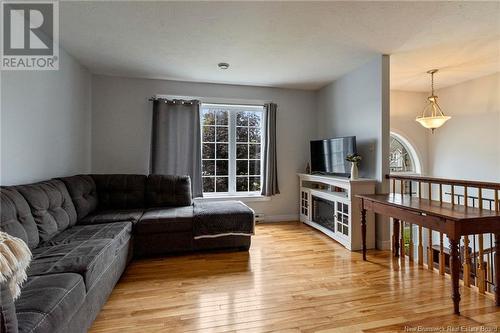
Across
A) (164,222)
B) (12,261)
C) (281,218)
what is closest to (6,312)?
(12,261)

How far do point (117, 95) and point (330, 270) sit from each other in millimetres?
3776

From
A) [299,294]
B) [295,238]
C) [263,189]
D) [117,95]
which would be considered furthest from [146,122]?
[299,294]

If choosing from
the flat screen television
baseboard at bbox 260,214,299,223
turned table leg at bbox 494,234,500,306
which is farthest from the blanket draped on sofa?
baseboard at bbox 260,214,299,223

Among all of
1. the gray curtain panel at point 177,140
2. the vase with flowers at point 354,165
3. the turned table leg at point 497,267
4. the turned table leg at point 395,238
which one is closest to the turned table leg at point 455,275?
the turned table leg at point 497,267

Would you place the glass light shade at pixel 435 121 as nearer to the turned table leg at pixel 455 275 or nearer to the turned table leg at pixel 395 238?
the turned table leg at pixel 395 238

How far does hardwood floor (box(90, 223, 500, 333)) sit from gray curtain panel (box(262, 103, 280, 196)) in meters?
1.54

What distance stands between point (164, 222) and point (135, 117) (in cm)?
197

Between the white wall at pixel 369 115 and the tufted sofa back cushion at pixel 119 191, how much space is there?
3021 millimetres

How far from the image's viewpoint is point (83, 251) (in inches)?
69.9

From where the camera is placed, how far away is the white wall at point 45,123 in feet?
6.92

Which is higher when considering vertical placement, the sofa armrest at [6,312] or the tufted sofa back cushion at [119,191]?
the tufted sofa back cushion at [119,191]

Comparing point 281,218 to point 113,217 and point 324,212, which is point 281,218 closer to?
point 324,212

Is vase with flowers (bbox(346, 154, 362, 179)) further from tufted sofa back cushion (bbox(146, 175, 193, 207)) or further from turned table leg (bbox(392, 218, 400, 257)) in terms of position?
tufted sofa back cushion (bbox(146, 175, 193, 207))

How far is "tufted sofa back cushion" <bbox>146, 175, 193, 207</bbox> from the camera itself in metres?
3.36
